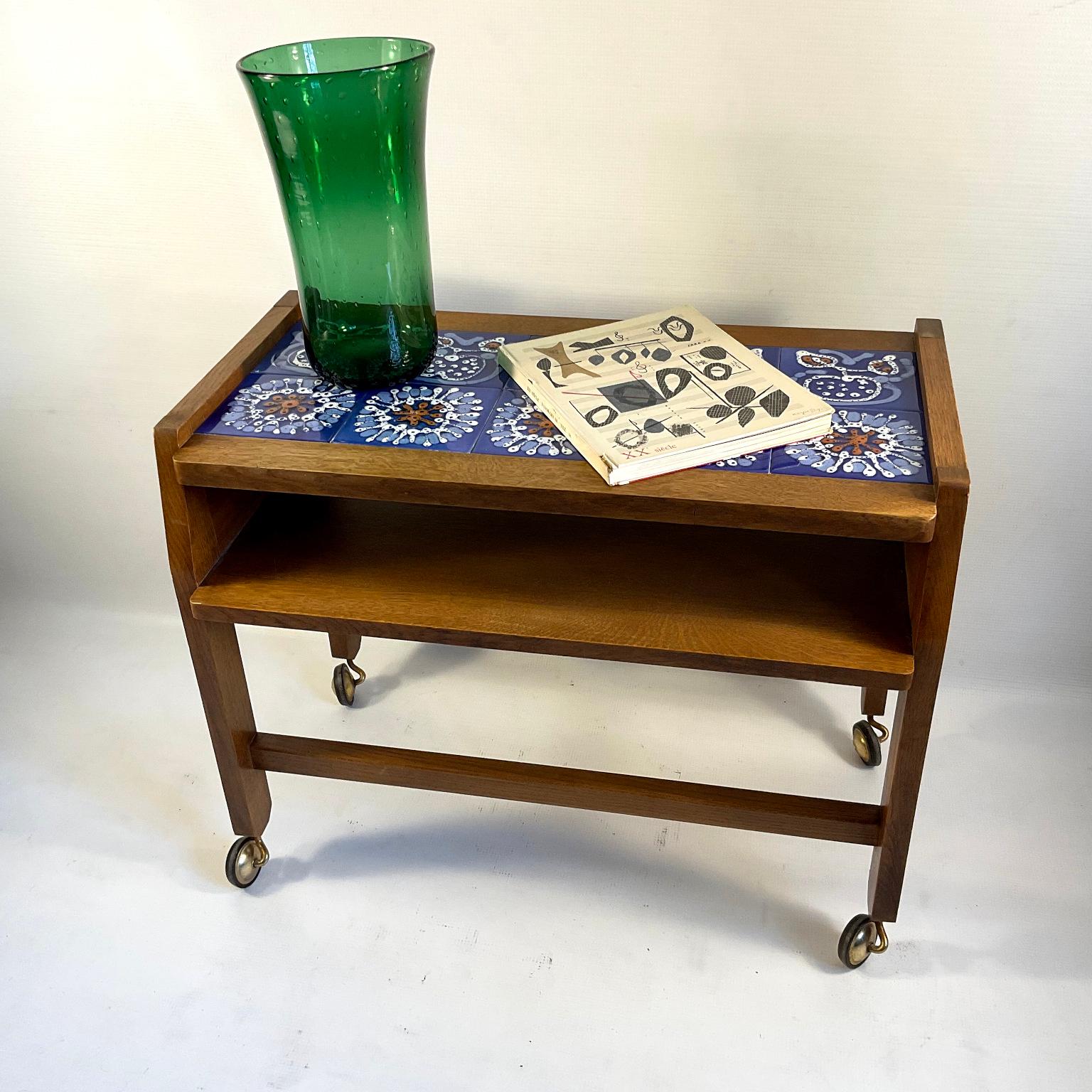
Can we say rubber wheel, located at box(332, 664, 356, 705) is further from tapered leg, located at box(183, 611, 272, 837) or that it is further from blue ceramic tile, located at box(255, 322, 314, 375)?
blue ceramic tile, located at box(255, 322, 314, 375)

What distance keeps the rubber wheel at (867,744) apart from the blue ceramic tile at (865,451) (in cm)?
57

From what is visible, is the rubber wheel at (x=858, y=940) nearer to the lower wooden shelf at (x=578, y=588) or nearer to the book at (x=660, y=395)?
the lower wooden shelf at (x=578, y=588)

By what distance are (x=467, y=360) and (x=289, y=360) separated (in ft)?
0.68

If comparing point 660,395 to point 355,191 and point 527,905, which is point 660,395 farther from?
point 527,905

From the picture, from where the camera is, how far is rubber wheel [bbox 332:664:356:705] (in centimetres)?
163

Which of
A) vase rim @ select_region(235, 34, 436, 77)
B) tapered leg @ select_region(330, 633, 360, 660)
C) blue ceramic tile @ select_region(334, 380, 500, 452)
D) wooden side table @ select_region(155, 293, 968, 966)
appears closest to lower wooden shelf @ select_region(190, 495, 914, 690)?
wooden side table @ select_region(155, 293, 968, 966)

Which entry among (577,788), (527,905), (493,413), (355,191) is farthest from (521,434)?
(527,905)

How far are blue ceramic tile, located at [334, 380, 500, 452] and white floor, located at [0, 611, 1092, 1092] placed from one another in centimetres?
59

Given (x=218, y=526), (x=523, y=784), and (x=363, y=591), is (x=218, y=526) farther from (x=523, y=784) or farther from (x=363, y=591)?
(x=523, y=784)

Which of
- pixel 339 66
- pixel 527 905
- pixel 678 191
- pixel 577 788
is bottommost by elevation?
pixel 527 905

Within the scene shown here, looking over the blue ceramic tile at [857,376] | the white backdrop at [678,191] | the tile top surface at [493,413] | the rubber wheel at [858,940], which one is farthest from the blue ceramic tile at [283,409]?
the rubber wheel at [858,940]

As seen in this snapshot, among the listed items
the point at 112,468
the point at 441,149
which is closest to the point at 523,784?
the point at 441,149

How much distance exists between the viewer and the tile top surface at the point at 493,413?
1.05 metres

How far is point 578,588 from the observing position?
3.77 feet
